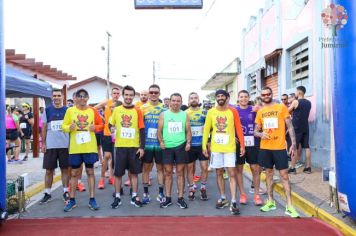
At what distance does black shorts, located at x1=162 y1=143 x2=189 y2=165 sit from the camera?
6762 millimetres

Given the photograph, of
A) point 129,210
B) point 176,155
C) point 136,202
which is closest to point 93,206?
point 129,210

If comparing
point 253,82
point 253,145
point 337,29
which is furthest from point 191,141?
point 253,82

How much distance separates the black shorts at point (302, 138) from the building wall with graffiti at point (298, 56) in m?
0.57

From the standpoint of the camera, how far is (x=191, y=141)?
292 inches

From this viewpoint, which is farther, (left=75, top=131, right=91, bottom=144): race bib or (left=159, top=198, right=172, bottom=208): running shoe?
(left=159, top=198, right=172, bottom=208): running shoe

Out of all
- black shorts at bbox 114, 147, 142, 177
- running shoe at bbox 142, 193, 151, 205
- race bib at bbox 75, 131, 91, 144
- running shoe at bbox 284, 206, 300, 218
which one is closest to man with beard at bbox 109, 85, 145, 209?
black shorts at bbox 114, 147, 142, 177

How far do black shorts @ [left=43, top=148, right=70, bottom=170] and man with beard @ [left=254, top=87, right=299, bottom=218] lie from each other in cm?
355

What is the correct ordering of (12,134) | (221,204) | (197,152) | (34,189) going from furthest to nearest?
(12,134)
(34,189)
(197,152)
(221,204)

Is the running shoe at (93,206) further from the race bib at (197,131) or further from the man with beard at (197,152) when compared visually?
the race bib at (197,131)

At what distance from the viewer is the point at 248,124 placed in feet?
23.8

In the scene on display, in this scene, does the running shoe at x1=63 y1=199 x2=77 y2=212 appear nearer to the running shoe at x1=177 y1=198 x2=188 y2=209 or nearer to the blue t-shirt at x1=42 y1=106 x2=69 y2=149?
the blue t-shirt at x1=42 y1=106 x2=69 y2=149

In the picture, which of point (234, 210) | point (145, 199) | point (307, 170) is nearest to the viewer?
point (234, 210)

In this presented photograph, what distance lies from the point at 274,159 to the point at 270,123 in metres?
0.59

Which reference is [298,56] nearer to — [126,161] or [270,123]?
[270,123]
